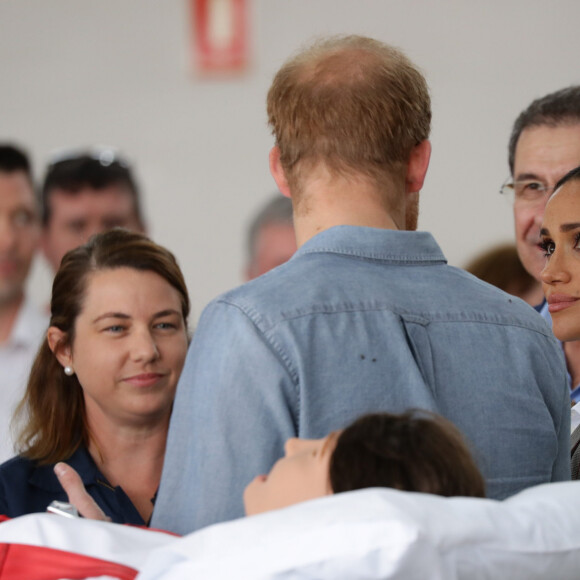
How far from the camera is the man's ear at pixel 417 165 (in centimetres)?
123

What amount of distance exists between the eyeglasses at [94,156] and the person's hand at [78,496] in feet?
7.13

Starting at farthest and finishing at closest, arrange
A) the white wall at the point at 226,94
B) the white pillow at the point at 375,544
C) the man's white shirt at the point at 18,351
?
the white wall at the point at 226,94, the man's white shirt at the point at 18,351, the white pillow at the point at 375,544

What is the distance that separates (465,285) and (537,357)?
14cm

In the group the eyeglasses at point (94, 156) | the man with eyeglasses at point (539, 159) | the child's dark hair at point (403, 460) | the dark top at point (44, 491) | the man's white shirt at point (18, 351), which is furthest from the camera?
the eyeglasses at point (94, 156)

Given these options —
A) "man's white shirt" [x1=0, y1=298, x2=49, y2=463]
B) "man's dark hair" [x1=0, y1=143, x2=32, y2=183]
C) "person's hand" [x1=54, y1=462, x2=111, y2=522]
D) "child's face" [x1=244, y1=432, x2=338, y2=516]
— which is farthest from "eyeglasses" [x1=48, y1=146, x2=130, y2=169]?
"child's face" [x1=244, y1=432, x2=338, y2=516]

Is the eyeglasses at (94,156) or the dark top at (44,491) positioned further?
the eyeglasses at (94,156)

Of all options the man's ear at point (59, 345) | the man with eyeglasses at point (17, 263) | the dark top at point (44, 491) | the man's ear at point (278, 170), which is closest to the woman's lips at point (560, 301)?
the man's ear at point (278, 170)

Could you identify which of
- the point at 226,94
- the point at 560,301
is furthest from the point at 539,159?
the point at 226,94

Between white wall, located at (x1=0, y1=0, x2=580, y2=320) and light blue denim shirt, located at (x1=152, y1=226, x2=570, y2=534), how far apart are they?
2632 millimetres

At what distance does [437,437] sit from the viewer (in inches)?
39.3

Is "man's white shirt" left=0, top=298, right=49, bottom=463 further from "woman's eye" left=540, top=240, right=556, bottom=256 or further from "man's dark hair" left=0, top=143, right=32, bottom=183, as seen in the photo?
"woman's eye" left=540, top=240, right=556, bottom=256

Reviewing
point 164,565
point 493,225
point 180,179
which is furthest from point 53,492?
point 493,225

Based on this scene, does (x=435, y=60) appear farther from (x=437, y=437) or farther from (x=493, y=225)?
→ (x=437, y=437)

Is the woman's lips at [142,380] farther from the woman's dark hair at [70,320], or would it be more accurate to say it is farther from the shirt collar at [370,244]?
the shirt collar at [370,244]
